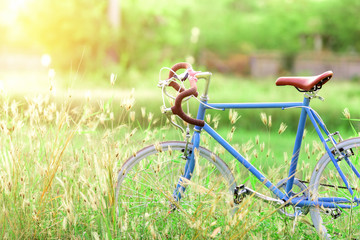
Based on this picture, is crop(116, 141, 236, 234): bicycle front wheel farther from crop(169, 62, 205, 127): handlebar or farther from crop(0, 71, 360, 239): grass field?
crop(169, 62, 205, 127): handlebar

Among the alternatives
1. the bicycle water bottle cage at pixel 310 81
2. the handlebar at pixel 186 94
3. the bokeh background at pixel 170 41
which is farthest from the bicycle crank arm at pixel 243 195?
the bokeh background at pixel 170 41

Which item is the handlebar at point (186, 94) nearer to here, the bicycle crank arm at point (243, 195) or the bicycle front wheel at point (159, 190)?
the bicycle front wheel at point (159, 190)

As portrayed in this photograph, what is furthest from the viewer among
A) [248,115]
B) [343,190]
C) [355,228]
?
[248,115]

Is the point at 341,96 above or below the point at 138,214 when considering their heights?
below

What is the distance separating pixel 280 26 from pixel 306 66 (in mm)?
2639

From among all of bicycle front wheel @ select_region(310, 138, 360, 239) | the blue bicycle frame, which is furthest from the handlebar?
bicycle front wheel @ select_region(310, 138, 360, 239)

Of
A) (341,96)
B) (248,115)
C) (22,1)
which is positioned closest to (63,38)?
(22,1)

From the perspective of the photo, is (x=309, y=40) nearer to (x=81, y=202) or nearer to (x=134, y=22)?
(x=134, y=22)

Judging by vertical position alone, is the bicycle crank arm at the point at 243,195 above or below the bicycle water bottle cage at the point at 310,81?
below

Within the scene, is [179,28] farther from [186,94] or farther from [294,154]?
[186,94]

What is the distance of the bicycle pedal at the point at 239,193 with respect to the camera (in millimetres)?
3730

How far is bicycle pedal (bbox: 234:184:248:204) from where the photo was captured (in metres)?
3.73

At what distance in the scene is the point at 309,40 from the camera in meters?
28.6

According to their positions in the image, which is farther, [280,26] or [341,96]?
[280,26]
